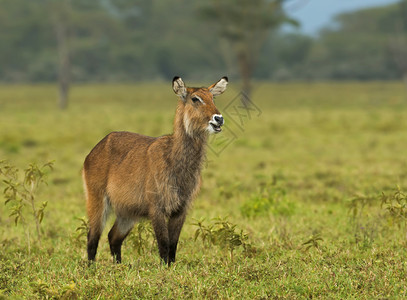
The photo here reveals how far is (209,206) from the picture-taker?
8.59 meters

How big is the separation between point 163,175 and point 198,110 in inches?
25.7

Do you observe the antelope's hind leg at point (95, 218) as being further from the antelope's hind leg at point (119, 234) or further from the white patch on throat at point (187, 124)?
the white patch on throat at point (187, 124)

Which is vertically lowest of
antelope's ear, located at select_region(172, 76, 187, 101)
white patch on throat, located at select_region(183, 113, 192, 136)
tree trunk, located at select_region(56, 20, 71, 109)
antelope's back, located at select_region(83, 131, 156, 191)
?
antelope's back, located at select_region(83, 131, 156, 191)

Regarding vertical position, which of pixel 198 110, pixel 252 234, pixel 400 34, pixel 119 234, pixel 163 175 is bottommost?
pixel 252 234

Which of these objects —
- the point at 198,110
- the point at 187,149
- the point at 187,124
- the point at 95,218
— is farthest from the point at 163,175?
the point at 95,218

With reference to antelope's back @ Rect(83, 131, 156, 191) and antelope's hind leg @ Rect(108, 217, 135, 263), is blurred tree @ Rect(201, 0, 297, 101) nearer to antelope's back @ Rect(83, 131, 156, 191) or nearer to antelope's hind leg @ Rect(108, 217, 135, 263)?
antelope's back @ Rect(83, 131, 156, 191)

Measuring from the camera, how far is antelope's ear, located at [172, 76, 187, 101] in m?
5.04

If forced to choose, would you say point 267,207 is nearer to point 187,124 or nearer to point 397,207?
point 397,207

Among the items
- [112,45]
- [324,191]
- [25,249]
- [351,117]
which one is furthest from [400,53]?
[25,249]

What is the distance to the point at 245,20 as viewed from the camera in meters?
34.0

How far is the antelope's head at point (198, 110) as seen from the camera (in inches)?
196

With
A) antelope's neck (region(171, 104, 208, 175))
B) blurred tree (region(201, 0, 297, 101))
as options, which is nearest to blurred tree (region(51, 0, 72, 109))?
blurred tree (region(201, 0, 297, 101))

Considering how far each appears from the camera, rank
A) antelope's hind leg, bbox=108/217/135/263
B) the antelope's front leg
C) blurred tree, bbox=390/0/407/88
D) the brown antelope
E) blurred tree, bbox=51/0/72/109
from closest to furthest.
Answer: the brown antelope, the antelope's front leg, antelope's hind leg, bbox=108/217/135/263, blurred tree, bbox=51/0/72/109, blurred tree, bbox=390/0/407/88

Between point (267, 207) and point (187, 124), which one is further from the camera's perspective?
point (267, 207)
